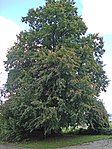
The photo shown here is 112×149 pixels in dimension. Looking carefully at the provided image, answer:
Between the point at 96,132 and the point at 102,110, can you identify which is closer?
the point at 102,110

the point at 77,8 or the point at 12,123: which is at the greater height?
the point at 77,8

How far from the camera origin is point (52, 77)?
19.8 meters

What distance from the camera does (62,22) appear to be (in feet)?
73.9

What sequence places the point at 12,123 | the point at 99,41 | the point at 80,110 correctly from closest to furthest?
the point at 80,110 < the point at 12,123 < the point at 99,41

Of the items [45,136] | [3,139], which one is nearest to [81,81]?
[45,136]

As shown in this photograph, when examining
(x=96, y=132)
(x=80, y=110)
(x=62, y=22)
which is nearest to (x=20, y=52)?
(x=62, y=22)

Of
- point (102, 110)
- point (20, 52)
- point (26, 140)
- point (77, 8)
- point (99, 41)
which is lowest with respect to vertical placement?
point (26, 140)

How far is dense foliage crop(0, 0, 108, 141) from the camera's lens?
18922mm

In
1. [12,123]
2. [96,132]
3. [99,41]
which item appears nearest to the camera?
[12,123]

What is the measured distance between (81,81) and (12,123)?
584 cm

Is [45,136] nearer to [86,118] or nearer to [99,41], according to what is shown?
[86,118]

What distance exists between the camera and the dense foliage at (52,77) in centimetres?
1892

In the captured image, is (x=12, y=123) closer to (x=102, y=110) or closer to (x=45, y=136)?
(x=45, y=136)

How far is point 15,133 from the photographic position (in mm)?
20859
